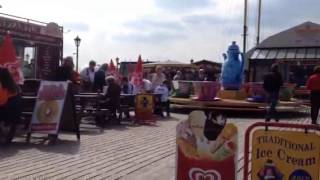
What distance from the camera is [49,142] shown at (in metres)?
10.6

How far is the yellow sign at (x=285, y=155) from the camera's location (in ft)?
18.5

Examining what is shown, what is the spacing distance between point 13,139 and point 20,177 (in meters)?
3.84

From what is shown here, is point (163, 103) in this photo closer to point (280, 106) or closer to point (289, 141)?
point (280, 106)

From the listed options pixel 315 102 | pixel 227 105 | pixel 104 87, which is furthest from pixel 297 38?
pixel 104 87

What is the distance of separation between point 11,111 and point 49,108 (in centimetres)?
77

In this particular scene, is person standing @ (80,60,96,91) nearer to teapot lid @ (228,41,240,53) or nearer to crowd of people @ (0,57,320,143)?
crowd of people @ (0,57,320,143)

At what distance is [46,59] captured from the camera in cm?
2530

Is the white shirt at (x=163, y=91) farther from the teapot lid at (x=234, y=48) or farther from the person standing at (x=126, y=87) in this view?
the teapot lid at (x=234, y=48)

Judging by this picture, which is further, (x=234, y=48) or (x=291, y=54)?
(x=291, y=54)

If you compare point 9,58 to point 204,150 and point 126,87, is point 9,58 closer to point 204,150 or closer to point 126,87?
point 126,87

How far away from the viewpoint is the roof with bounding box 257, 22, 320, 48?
41.3 m

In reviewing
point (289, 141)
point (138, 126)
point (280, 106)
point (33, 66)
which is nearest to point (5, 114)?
point (138, 126)

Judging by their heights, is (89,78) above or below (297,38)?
below

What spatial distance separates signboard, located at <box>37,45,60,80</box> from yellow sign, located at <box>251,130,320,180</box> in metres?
19.5
